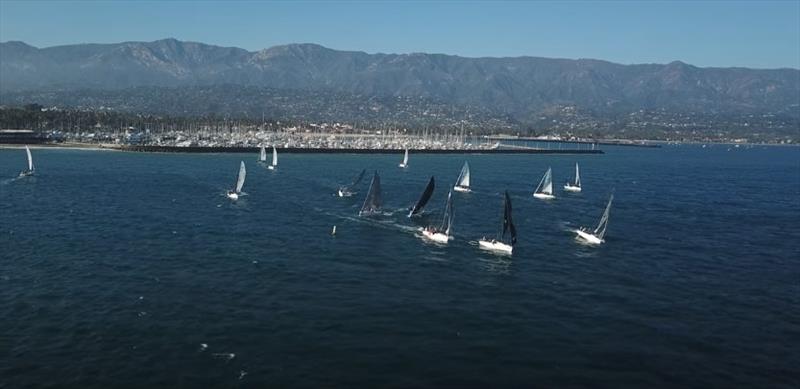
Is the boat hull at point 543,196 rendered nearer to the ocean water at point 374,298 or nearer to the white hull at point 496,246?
the ocean water at point 374,298

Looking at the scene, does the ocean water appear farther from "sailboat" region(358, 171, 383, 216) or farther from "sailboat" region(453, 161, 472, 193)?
"sailboat" region(453, 161, 472, 193)

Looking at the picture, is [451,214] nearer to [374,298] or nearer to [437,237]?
[437,237]

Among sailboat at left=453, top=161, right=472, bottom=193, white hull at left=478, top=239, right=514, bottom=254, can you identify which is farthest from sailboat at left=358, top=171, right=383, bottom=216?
sailboat at left=453, top=161, right=472, bottom=193

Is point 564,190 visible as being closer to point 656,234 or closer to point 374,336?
point 656,234

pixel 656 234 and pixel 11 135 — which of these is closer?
pixel 656 234

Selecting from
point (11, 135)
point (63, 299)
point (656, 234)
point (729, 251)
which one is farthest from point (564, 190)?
point (11, 135)

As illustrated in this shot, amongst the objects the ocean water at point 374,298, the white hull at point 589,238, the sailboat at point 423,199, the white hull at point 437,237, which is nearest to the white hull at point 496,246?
the ocean water at point 374,298
